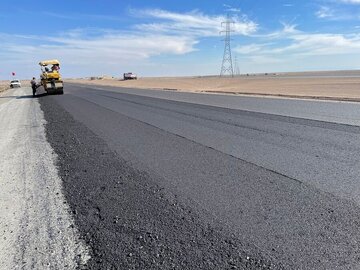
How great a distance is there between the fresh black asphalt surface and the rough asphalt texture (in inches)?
0.5

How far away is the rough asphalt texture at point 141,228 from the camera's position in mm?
3861

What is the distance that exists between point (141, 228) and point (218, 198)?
1.42 metres

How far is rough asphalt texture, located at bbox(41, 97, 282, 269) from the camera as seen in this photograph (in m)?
3.86

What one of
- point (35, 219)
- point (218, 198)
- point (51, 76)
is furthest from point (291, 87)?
point (35, 219)

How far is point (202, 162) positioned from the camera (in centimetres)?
814

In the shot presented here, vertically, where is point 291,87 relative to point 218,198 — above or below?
below

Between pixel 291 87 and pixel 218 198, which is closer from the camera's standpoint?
pixel 218 198

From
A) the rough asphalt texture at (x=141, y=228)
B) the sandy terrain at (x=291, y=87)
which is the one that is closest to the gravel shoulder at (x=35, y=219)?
the rough asphalt texture at (x=141, y=228)

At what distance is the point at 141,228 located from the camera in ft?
15.6

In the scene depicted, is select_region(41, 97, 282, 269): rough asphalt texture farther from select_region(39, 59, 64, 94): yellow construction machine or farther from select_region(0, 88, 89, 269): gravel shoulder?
select_region(39, 59, 64, 94): yellow construction machine

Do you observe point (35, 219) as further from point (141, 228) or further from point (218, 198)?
point (218, 198)

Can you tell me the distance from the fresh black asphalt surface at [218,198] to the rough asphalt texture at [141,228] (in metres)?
0.01

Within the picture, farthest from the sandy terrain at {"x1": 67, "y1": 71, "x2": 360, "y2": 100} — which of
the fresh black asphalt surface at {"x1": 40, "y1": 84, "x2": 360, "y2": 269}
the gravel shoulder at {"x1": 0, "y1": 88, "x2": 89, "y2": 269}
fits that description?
the gravel shoulder at {"x1": 0, "y1": 88, "x2": 89, "y2": 269}

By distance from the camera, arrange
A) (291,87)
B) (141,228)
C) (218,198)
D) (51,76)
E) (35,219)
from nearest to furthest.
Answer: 1. (141,228)
2. (35,219)
3. (218,198)
4. (51,76)
5. (291,87)
